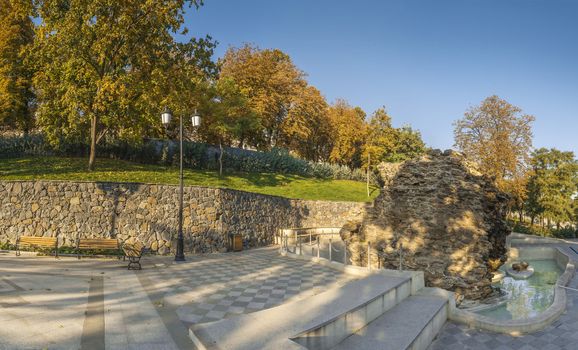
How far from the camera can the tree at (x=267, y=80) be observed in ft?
124

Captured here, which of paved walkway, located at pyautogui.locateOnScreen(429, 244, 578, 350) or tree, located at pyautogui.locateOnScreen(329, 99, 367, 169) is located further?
tree, located at pyautogui.locateOnScreen(329, 99, 367, 169)

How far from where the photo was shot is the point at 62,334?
4.89m

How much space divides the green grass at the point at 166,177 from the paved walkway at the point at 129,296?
6.19 metres

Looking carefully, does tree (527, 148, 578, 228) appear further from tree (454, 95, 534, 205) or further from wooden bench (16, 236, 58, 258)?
wooden bench (16, 236, 58, 258)

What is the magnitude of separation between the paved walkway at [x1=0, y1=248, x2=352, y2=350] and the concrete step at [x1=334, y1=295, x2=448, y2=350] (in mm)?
2159

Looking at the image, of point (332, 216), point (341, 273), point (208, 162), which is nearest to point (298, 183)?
point (332, 216)

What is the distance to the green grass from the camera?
17359mm

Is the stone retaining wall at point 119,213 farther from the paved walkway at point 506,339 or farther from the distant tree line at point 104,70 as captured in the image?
the paved walkway at point 506,339

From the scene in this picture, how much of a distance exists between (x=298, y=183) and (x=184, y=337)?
25.9m

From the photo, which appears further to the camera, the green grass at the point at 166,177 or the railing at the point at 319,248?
the green grass at the point at 166,177

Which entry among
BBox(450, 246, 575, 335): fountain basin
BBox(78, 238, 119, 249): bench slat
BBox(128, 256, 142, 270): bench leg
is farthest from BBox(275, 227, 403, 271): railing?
BBox(78, 238, 119, 249): bench slat

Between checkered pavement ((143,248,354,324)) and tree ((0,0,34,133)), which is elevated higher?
tree ((0,0,34,133))

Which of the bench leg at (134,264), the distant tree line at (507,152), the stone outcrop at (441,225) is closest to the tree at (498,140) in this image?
the distant tree line at (507,152)

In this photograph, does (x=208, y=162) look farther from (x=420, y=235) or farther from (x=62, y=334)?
(x=62, y=334)
